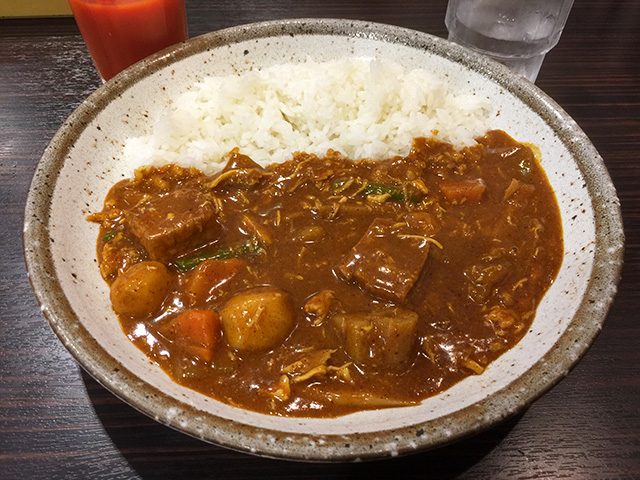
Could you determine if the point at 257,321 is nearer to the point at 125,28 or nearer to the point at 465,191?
the point at 465,191

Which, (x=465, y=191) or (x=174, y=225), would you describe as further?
(x=465, y=191)

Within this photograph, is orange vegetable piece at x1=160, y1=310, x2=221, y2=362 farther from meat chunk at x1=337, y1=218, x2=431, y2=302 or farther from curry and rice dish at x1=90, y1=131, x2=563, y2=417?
meat chunk at x1=337, y1=218, x2=431, y2=302

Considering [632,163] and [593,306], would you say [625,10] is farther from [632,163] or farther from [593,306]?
[593,306]

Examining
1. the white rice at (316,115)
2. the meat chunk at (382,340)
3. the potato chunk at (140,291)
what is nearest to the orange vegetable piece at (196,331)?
the potato chunk at (140,291)

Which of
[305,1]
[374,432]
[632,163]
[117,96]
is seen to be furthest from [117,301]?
[305,1]

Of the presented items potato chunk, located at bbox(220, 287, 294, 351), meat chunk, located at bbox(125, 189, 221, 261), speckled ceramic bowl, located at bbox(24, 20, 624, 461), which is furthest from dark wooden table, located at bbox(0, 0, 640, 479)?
meat chunk, located at bbox(125, 189, 221, 261)

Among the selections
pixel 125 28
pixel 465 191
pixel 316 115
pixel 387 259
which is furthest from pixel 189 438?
pixel 125 28

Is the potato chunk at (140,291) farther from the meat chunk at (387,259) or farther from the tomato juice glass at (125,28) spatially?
the tomato juice glass at (125,28)
